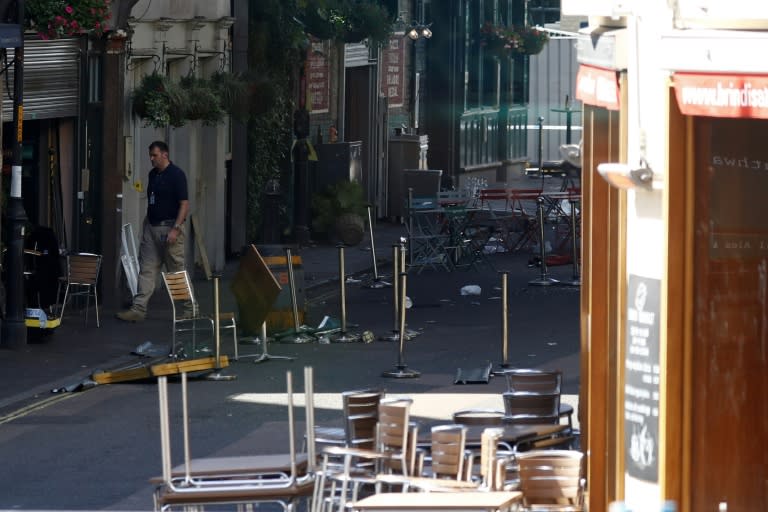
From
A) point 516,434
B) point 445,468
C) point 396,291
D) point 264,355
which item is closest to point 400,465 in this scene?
point 445,468

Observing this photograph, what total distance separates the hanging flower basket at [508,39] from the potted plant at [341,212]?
13570mm

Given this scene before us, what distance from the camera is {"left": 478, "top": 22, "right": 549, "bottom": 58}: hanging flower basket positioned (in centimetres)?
4197

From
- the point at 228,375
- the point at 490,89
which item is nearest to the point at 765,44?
the point at 228,375

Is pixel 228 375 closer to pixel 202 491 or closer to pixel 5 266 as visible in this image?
pixel 5 266

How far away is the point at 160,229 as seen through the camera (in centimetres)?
1919

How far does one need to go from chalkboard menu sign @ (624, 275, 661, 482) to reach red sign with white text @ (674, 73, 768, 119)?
2.88 ft

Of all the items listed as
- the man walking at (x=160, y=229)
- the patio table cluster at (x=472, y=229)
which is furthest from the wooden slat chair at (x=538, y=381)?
the patio table cluster at (x=472, y=229)

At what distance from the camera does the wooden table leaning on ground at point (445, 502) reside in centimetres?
778

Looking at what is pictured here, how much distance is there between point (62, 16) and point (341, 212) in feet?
38.9

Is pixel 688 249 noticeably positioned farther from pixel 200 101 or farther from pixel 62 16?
pixel 200 101

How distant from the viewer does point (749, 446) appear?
805cm

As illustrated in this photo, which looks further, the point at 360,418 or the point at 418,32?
the point at 418,32

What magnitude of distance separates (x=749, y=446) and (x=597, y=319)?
103 centimetres

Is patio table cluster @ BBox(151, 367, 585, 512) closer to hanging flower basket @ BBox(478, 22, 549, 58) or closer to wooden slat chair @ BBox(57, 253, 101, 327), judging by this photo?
wooden slat chair @ BBox(57, 253, 101, 327)
